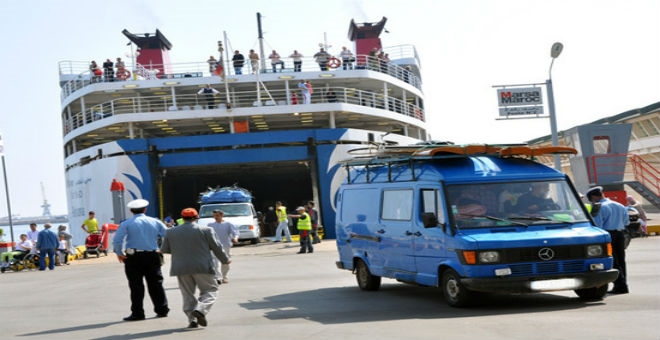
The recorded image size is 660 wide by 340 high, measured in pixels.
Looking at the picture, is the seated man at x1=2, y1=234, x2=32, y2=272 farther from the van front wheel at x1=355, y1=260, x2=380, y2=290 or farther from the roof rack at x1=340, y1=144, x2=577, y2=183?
the roof rack at x1=340, y1=144, x2=577, y2=183

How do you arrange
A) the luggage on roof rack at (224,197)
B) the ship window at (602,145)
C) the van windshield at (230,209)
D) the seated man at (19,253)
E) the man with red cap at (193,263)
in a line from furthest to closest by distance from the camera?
the luggage on roof rack at (224,197)
the van windshield at (230,209)
the ship window at (602,145)
the seated man at (19,253)
the man with red cap at (193,263)

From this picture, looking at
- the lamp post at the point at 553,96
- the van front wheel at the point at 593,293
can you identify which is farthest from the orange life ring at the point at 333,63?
the van front wheel at the point at 593,293

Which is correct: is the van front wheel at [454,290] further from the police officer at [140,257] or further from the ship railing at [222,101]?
the ship railing at [222,101]

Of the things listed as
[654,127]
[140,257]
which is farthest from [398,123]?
[140,257]

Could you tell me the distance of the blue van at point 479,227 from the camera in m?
9.78

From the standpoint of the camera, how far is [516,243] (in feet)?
32.1

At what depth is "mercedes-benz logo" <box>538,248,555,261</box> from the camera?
9.83 m

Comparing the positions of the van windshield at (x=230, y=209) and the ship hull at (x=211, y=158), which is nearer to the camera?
the van windshield at (x=230, y=209)

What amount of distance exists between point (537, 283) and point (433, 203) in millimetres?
1732

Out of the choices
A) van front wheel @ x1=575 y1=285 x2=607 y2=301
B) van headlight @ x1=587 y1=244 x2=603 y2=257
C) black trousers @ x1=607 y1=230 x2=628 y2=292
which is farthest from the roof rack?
van front wheel @ x1=575 y1=285 x2=607 y2=301

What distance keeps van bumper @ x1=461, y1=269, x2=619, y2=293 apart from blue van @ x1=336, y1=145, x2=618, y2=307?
0.01 meters

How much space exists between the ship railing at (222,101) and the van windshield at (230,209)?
16.0 feet

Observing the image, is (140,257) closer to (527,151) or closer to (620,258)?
(527,151)

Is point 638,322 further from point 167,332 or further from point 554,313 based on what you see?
point 167,332
